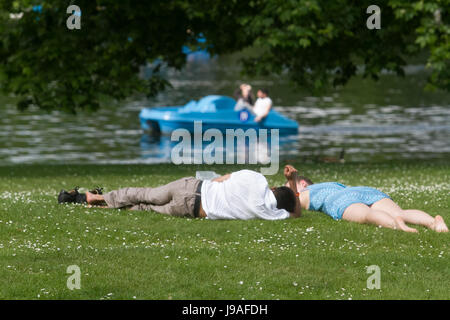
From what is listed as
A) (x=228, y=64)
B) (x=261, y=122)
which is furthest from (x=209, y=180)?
(x=228, y=64)

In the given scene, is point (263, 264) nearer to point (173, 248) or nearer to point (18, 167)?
point (173, 248)

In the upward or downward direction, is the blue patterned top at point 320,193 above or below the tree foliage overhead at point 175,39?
below

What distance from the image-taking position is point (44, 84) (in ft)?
72.9

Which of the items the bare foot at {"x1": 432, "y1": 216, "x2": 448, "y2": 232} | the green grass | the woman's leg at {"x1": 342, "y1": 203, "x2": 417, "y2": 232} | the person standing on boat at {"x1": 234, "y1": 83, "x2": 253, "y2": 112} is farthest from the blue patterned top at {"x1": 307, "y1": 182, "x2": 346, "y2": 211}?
the person standing on boat at {"x1": 234, "y1": 83, "x2": 253, "y2": 112}

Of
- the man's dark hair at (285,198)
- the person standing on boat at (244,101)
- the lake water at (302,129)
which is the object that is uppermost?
the man's dark hair at (285,198)

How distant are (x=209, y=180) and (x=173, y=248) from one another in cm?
222

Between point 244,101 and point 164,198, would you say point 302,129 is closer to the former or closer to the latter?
point 244,101

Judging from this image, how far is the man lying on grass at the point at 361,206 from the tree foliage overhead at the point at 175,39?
870cm

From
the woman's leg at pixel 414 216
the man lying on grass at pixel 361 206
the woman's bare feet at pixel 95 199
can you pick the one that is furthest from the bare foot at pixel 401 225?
the woman's bare feet at pixel 95 199

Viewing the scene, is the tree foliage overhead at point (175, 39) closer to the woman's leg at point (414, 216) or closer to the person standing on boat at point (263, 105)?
the person standing on boat at point (263, 105)

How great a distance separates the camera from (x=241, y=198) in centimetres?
1175

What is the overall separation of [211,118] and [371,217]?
2590cm

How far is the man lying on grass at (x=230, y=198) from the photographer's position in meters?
11.6
